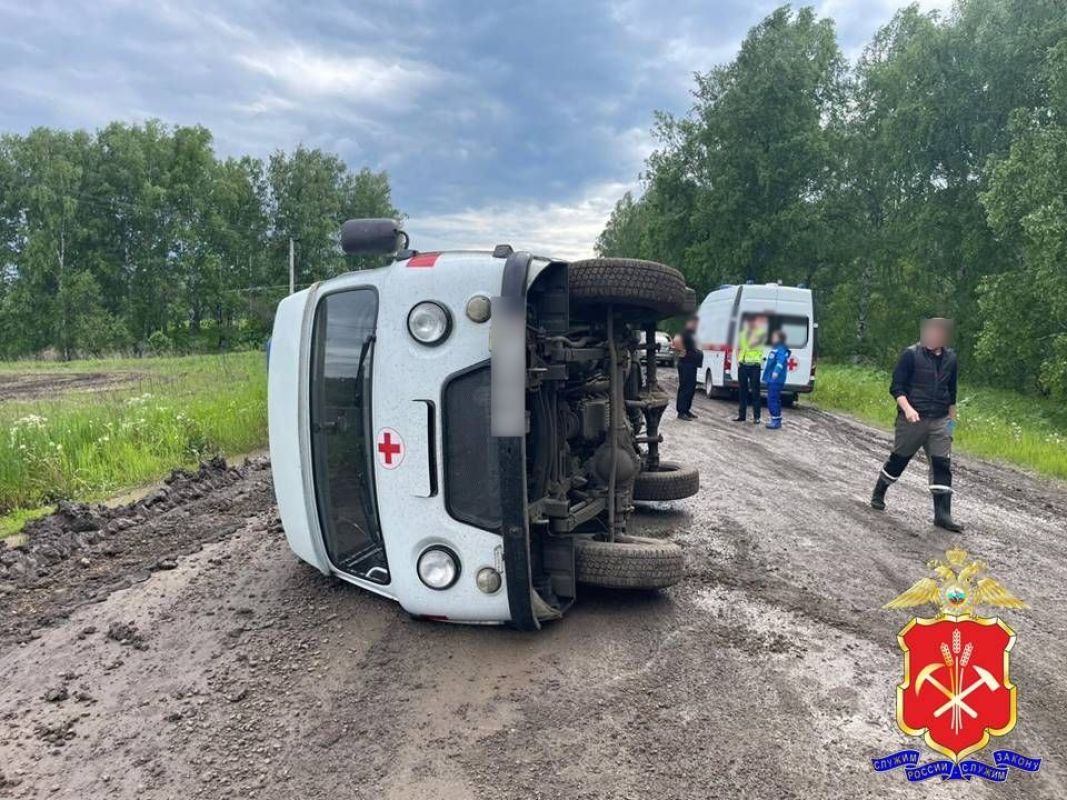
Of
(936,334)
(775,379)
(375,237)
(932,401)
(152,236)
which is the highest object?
(152,236)

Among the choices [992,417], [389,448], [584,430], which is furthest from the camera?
[992,417]

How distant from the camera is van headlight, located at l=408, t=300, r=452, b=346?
2982mm

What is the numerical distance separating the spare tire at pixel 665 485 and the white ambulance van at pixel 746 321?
1.03m

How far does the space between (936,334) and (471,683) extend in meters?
4.59

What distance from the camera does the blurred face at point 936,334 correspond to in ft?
17.9

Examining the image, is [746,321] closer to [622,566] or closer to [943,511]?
[622,566]

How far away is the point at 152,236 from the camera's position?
150 feet

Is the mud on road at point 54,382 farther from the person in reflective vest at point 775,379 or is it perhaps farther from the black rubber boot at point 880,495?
the black rubber boot at point 880,495

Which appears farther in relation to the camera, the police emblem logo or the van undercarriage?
the van undercarriage

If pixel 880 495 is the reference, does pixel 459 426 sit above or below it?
above

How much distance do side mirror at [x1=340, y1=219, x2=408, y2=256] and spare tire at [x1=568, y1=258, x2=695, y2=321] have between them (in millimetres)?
840

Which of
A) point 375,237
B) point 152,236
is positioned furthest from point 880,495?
point 152,236

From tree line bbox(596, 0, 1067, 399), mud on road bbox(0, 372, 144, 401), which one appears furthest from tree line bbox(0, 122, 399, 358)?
tree line bbox(596, 0, 1067, 399)

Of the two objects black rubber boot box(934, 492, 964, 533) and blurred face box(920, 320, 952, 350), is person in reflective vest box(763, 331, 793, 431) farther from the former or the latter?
black rubber boot box(934, 492, 964, 533)
